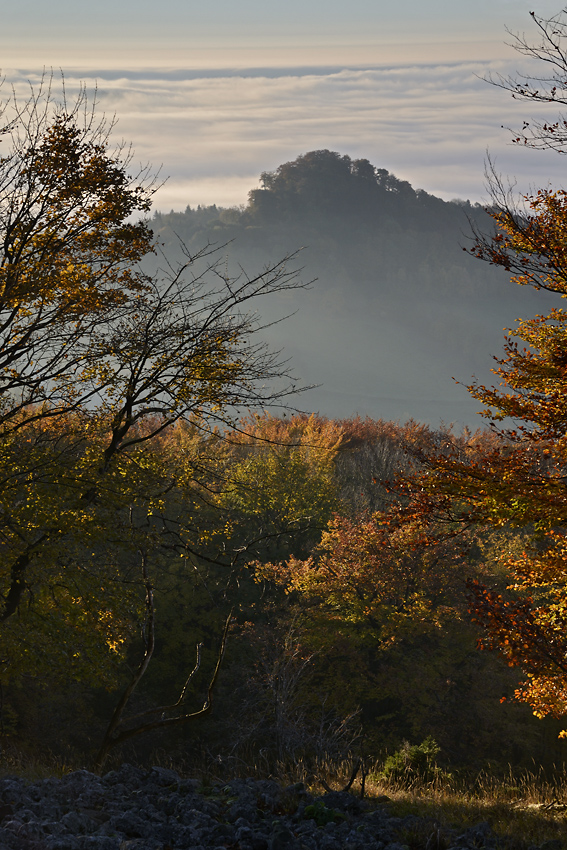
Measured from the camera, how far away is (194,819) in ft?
21.8

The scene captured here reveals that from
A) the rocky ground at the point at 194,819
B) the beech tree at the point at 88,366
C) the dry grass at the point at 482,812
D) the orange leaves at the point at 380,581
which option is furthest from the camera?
the orange leaves at the point at 380,581

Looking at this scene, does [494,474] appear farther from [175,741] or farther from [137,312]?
[175,741]

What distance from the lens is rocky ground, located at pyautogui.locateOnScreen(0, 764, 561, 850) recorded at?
19.6ft

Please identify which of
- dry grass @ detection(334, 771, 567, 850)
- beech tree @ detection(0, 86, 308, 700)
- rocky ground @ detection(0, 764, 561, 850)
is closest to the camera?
rocky ground @ detection(0, 764, 561, 850)

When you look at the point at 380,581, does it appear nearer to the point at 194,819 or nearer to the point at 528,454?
the point at 528,454

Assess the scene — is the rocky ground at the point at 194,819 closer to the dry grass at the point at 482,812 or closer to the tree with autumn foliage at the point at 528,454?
the dry grass at the point at 482,812

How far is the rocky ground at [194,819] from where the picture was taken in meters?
5.97

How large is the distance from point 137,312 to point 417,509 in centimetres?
604

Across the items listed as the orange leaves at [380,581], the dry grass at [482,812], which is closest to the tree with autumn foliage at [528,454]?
the dry grass at [482,812]

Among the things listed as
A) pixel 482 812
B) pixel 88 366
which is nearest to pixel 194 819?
pixel 482 812

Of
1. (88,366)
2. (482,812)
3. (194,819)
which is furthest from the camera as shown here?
(88,366)

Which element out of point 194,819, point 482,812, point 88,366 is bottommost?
point 482,812

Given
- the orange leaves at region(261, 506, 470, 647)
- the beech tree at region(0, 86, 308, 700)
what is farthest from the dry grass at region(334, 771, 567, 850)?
the orange leaves at region(261, 506, 470, 647)

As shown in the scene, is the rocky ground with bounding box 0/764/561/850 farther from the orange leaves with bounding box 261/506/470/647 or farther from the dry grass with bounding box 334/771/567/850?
the orange leaves with bounding box 261/506/470/647
